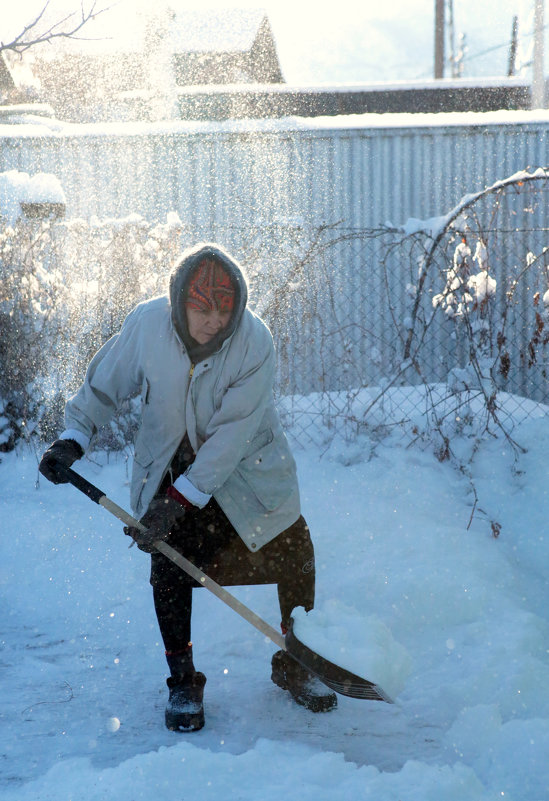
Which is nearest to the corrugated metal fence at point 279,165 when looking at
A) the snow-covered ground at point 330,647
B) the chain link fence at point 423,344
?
the chain link fence at point 423,344

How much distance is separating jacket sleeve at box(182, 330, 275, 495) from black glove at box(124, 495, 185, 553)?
2.6 inches

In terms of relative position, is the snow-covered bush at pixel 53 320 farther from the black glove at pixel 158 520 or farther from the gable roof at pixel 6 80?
the gable roof at pixel 6 80

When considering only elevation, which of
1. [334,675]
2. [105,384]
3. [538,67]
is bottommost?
[334,675]

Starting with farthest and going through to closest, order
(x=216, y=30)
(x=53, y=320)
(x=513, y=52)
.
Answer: (x=513, y=52)
(x=216, y=30)
(x=53, y=320)

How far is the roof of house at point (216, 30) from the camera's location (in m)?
19.0

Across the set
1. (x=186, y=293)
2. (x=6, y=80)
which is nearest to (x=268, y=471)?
(x=186, y=293)

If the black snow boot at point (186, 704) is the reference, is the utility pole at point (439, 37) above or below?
above

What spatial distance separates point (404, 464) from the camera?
4.95m

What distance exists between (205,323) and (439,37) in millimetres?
22683

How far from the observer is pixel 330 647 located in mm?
2650

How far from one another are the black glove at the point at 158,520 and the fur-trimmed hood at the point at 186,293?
19.4 inches

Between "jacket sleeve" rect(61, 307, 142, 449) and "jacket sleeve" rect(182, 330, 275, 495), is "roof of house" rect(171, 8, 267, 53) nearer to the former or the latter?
"jacket sleeve" rect(61, 307, 142, 449)

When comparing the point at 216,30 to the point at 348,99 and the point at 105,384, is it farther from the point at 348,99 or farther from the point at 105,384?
the point at 105,384

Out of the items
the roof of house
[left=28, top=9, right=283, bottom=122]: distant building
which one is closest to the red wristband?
[left=28, top=9, right=283, bottom=122]: distant building
